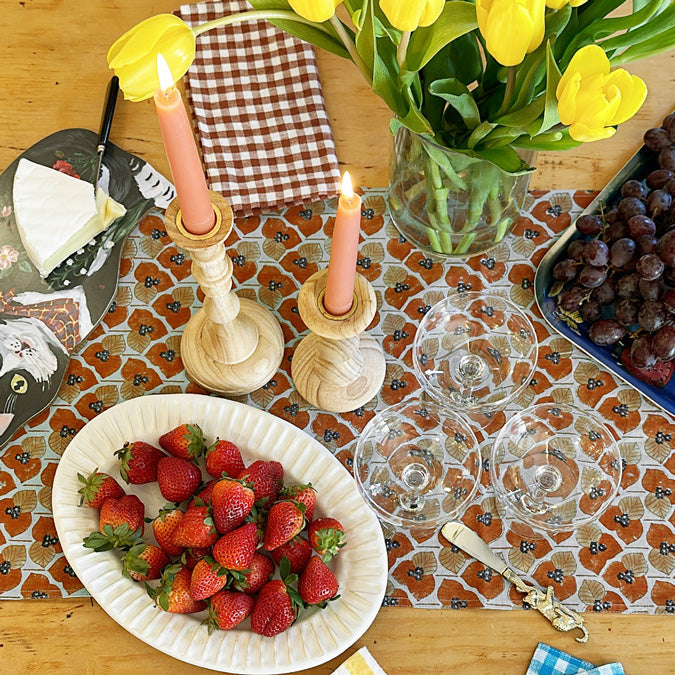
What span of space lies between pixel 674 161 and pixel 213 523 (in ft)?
2.39

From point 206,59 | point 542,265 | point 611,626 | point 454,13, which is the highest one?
point 454,13

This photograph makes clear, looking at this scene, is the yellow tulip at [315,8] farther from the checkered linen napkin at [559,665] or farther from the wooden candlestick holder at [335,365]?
the checkered linen napkin at [559,665]

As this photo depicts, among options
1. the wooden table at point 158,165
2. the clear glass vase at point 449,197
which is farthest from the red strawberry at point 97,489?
the clear glass vase at point 449,197

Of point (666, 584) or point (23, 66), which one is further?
point (23, 66)

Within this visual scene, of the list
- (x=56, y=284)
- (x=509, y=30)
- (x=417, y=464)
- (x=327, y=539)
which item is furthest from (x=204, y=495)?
(x=509, y=30)

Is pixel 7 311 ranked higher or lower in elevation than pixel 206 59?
lower

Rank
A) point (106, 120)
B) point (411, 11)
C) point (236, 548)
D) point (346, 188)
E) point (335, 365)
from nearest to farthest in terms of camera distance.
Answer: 1. point (411, 11)
2. point (346, 188)
3. point (236, 548)
4. point (335, 365)
5. point (106, 120)

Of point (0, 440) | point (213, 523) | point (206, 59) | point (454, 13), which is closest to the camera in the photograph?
point (454, 13)

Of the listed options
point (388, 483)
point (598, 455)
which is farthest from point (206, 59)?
point (598, 455)

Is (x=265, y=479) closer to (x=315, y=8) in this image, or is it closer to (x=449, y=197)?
(x=449, y=197)

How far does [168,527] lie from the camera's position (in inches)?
35.0

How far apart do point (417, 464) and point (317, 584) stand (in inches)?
7.5

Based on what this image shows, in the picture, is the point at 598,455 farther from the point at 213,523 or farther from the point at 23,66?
the point at 23,66

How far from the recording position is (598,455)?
934 mm
